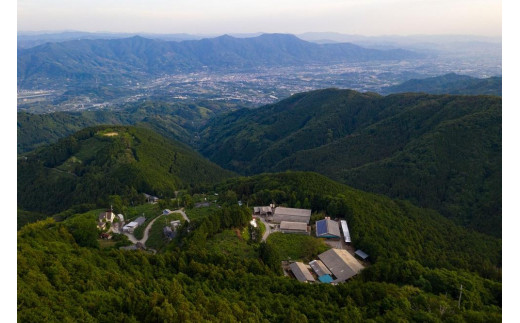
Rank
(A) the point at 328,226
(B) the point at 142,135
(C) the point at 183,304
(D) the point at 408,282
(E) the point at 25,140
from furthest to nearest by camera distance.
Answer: (E) the point at 25,140
(B) the point at 142,135
(A) the point at 328,226
(D) the point at 408,282
(C) the point at 183,304

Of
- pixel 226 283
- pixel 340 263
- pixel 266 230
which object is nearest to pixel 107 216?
pixel 266 230

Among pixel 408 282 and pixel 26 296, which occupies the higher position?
pixel 26 296

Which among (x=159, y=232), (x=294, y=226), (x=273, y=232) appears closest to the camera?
(x=273, y=232)

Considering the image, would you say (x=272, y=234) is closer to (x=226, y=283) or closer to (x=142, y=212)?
(x=226, y=283)

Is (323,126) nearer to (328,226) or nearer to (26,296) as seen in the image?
(328,226)

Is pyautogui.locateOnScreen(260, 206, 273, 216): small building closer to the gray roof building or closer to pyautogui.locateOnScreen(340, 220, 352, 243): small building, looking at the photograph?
the gray roof building

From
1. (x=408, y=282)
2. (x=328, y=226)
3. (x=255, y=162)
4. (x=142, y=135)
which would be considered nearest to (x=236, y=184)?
(x=328, y=226)
